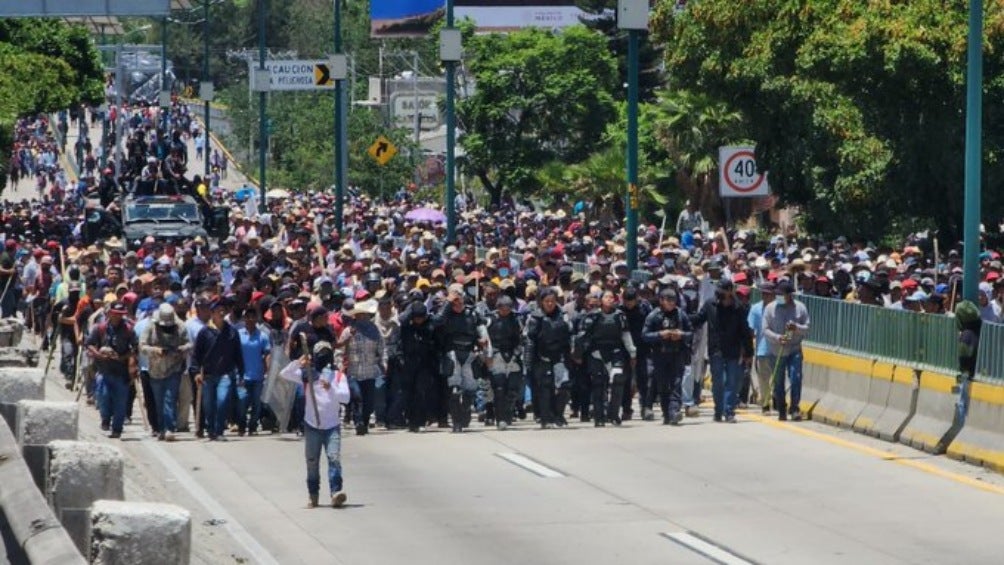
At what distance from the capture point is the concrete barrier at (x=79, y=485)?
39.5 feet

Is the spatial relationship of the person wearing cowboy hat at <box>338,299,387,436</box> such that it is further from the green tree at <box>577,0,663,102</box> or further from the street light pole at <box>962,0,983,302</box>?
the green tree at <box>577,0,663,102</box>

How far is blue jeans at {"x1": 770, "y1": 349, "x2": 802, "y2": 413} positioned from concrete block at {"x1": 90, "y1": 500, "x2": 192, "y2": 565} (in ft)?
48.5

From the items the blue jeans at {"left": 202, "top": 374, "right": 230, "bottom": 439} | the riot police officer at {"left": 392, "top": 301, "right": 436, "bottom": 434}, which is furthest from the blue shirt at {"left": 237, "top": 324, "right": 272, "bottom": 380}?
the riot police officer at {"left": 392, "top": 301, "right": 436, "bottom": 434}

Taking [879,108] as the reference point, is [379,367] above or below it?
below

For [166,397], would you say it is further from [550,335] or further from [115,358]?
[550,335]

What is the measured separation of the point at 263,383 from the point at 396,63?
296 ft

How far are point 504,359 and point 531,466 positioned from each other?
330cm

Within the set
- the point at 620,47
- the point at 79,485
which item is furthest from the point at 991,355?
the point at 620,47

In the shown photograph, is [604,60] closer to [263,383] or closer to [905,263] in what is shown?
[905,263]

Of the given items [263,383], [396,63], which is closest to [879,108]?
[263,383]

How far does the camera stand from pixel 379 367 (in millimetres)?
23875

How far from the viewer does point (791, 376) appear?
2470 cm

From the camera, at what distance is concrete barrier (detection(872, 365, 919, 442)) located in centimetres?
2269

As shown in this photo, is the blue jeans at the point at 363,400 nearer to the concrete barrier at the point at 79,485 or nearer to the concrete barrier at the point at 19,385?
the concrete barrier at the point at 19,385
